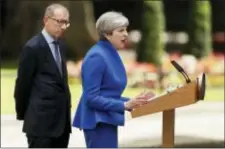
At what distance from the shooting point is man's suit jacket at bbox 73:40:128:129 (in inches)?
178

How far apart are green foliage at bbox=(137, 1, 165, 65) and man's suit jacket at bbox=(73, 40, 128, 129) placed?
1731 cm

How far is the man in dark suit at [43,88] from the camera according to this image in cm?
512

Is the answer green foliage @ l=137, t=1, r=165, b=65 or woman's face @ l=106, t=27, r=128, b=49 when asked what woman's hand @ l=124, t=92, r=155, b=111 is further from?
green foliage @ l=137, t=1, r=165, b=65

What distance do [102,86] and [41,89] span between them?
714mm

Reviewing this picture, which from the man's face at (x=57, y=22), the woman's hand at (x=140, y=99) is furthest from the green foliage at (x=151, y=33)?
the woman's hand at (x=140, y=99)

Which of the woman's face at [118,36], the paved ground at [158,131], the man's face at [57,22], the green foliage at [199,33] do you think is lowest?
the paved ground at [158,131]

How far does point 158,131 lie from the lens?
35.5 feet

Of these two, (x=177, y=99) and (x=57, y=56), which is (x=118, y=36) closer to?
(x=177, y=99)

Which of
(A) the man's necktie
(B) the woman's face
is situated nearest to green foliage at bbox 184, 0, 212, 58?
(A) the man's necktie

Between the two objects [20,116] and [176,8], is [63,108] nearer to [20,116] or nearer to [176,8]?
[20,116]

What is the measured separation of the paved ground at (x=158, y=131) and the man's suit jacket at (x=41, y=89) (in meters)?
3.80

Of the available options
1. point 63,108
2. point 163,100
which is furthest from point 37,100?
point 163,100

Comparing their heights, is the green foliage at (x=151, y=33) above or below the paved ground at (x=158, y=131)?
above

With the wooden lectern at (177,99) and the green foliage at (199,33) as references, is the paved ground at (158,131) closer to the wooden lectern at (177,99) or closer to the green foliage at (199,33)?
the wooden lectern at (177,99)
